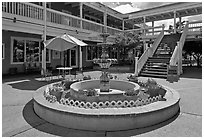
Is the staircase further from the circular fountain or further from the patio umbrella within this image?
the circular fountain

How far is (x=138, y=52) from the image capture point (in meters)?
27.7

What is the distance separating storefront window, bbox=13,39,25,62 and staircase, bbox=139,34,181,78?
9.19 m

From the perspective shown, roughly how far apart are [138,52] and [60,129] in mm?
25563

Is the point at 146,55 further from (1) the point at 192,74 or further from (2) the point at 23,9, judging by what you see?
(2) the point at 23,9

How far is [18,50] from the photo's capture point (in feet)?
41.1

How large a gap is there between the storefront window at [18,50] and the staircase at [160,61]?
9186mm

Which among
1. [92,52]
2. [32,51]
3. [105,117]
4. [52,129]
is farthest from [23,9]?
[92,52]

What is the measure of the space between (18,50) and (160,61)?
1085cm

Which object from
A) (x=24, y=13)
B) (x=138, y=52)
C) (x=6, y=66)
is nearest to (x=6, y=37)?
(x=6, y=66)

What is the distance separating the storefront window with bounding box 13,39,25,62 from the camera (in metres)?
12.3

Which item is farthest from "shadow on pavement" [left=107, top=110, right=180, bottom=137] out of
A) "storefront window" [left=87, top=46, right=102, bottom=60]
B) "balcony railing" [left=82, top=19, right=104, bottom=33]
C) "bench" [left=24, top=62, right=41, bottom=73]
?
"storefront window" [left=87, top=46, right=102, bottom=60]

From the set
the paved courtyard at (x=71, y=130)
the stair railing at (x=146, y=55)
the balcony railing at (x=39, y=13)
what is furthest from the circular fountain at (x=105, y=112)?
the stair railing at (x=146, y=55)

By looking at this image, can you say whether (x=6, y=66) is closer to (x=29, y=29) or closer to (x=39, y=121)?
(x=29, y=29)

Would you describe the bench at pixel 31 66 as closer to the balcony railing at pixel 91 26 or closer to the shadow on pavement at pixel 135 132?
the balcony railing at pixel 91 26
